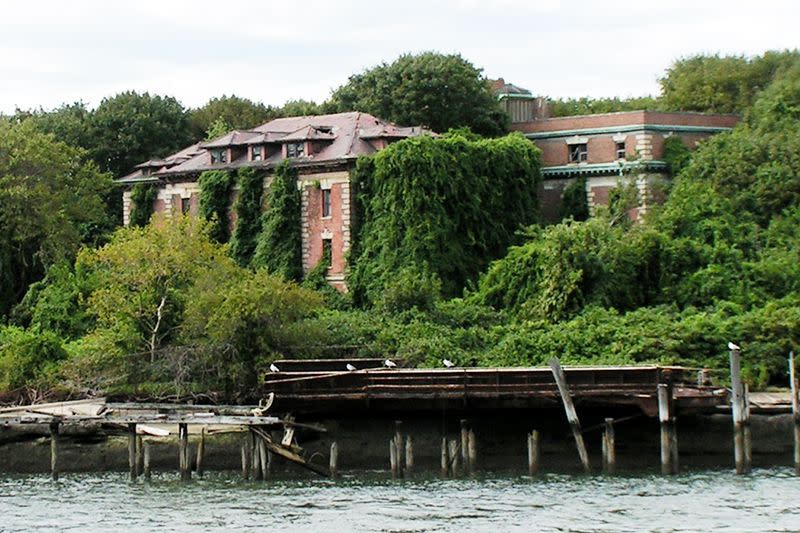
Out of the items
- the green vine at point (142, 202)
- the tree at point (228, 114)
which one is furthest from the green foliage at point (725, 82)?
the green vine at point (142, 202)

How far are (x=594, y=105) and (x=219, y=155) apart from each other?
33476mm

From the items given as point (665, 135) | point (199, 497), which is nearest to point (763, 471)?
point (199, 497)

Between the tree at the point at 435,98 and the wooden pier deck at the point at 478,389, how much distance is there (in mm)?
35933

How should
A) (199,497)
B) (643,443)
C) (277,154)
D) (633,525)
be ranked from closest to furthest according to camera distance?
(633,525) → (199,497) → (643,443) → (277,154)

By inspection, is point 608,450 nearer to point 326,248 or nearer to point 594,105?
point 326,248

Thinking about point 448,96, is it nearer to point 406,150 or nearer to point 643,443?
point 406,150

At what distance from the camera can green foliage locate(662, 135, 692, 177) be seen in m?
88.2

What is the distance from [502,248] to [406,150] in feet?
21.8

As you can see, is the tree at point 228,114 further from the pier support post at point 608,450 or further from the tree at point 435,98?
the pier support post at point 608,450

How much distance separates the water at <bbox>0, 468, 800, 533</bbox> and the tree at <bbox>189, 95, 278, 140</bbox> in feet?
180

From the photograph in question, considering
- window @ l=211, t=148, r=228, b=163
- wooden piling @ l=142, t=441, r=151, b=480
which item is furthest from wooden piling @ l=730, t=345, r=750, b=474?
window @ l=211, t=148, r=228, b=163

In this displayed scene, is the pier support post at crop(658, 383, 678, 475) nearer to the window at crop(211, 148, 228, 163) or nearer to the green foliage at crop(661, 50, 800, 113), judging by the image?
the window at crop(211, 148, 228, 163)

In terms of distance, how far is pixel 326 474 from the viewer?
193 feet

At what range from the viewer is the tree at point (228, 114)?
4441 inches
